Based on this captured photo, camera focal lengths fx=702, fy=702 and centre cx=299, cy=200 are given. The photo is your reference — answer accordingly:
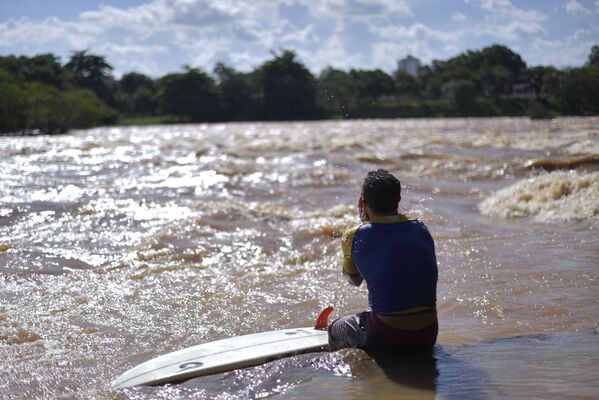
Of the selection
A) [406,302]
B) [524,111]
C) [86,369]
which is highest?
[524,111]

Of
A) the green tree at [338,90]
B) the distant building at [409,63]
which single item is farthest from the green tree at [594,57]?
the distant building at [409,63]

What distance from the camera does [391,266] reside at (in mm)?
3754

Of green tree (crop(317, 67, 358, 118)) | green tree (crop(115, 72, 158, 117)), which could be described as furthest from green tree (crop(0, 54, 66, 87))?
green tree (crop(317, 67, 358, 118))

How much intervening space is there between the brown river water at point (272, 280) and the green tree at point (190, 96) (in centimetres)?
7144

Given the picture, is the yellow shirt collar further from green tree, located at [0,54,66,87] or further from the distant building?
the distant building


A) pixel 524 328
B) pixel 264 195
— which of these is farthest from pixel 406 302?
pixel 264 195

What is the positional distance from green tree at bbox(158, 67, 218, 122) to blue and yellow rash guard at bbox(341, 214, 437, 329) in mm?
84437

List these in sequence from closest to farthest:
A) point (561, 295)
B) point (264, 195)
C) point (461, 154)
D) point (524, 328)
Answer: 1. point (524, 328)
2. point (561, 295)
3. point (264, 195)
4. point (461, 154)

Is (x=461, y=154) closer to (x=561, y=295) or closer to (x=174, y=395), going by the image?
(x=561, y=295)

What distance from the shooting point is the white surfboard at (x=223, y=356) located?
13.7ft

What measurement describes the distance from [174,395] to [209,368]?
0.32 m

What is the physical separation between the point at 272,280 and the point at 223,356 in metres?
3.33

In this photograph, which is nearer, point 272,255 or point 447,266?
point 447,266

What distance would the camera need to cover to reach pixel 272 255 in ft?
29.9
